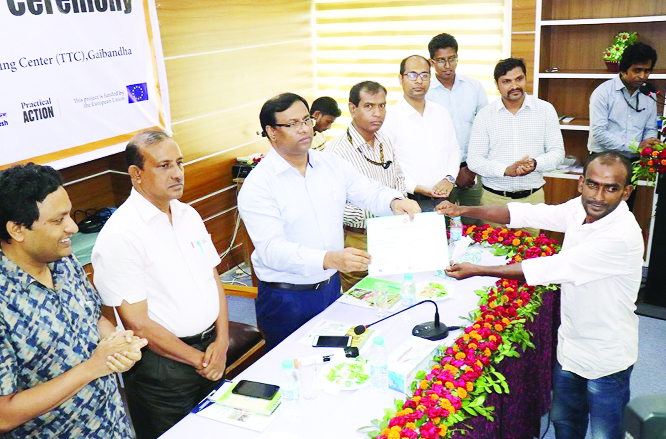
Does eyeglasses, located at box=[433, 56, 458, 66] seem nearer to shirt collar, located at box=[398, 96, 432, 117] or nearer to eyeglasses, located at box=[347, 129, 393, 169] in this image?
shirt collar, located at box=[398, 96, 432, 117]

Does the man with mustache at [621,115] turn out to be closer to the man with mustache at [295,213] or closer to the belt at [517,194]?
the belt at [517,194]

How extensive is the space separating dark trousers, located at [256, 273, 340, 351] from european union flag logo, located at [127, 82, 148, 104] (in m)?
2.08

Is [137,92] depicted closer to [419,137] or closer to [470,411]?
[419,137]

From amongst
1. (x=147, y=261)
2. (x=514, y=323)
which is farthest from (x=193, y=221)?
(x=514, y=323)

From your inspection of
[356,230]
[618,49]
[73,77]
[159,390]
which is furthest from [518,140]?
[73,77]

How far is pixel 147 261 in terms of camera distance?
2510 millimetres

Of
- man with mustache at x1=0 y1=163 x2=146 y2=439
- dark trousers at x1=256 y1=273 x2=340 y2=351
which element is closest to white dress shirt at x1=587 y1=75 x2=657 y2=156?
dark trousers at x1=256 y1=273 x2=340 y2=351

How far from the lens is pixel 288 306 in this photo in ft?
9.80

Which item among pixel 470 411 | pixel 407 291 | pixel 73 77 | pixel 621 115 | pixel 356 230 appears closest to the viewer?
pixel 470 411

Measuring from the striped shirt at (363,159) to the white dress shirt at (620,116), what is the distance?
211 cm

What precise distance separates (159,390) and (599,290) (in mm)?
1932

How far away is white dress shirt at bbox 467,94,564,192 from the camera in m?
4.22

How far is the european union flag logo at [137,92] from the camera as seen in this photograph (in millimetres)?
4332

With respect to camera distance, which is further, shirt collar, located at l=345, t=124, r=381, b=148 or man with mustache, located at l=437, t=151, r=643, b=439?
shirt collar, located at l=345, t=124, r=381, b=148
